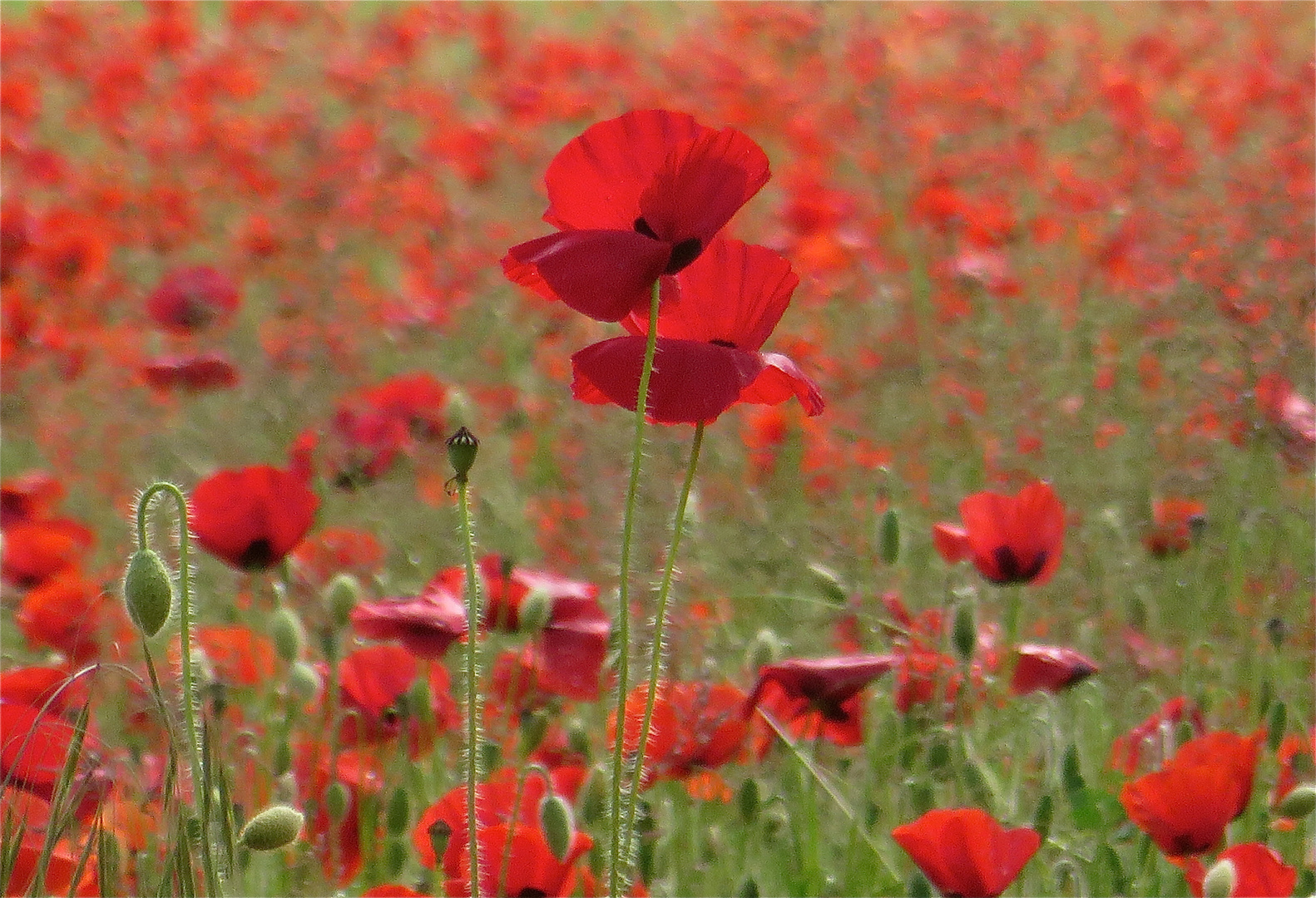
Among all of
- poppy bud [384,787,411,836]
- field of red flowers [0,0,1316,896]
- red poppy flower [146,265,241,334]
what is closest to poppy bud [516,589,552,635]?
field of red flowers [0,0,1316,896]

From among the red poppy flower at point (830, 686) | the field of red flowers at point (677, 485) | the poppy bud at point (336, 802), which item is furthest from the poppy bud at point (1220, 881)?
the poppy bud at point (336, 802)

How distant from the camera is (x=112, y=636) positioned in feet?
6.40

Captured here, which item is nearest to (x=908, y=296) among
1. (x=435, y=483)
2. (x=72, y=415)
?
(x=435, y=483)

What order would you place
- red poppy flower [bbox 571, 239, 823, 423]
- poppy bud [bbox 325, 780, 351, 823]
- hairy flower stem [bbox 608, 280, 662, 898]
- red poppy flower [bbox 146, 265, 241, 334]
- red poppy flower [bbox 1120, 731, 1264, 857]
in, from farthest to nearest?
red poppy flower [bbox 146, 265, 241, 334] → poppy bud [bbox 325, 780, 351, 823] → red poppy flower [bbox 1120, 731, 1264, 857] → red poppy flower [bbox 571, 239, 823, 423] → hairy flower stem [bbox 608, 280, 662, 898]

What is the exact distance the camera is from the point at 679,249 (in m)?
0.93

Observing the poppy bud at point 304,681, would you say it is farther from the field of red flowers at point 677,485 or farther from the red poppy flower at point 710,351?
the red poppy flower at point 710,351

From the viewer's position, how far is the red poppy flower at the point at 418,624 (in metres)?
1.28

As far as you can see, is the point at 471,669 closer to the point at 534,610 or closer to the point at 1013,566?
the point at 534,610

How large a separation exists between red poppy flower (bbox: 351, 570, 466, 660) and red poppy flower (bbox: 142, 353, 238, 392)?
1404 millimetres

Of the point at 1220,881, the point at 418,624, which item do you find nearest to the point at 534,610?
the point at 418,624

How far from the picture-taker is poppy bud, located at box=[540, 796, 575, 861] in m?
1.06

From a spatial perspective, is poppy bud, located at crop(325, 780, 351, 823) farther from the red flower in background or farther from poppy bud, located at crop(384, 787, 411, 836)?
the red flower in background

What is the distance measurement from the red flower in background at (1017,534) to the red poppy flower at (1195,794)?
0.25 m

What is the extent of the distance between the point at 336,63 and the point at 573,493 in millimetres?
2389
